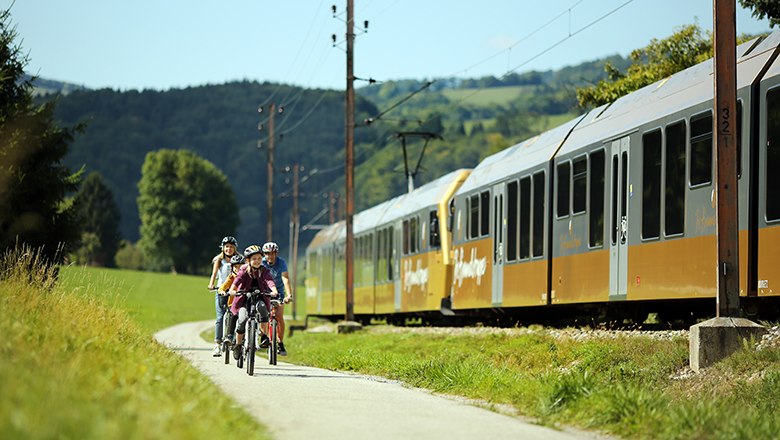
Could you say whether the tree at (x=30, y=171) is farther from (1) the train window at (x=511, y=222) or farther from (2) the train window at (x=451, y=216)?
(1) the train window at (x=511, y=222)

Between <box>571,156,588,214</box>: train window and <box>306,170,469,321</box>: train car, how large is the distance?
9.40 m

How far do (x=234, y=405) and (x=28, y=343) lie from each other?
1604mm

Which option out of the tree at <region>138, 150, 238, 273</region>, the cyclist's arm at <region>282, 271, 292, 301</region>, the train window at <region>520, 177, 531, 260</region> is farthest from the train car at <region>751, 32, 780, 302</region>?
the tree at <region>138, 150, 238, 273</region>

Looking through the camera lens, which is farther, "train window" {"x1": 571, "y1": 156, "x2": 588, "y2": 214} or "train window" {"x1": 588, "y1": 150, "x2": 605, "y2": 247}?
"train window" {"x1": 571, "y1": 156, "x2": 588, "y2": 214}

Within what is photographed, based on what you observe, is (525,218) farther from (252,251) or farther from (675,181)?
(252,251)

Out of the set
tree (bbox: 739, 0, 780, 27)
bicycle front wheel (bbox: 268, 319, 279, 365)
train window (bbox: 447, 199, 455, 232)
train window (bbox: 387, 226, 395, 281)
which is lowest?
bicycle front wheel (bbox: 268, 319, 279, 365)

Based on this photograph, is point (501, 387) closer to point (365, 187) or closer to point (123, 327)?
point (123, 327)

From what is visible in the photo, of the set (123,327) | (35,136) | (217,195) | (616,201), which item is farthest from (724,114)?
(217,195)

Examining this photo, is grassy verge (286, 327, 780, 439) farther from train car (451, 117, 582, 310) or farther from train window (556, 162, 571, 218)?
train window (556, 162, 571, 218)

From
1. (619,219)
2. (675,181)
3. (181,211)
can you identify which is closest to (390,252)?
(619,219)

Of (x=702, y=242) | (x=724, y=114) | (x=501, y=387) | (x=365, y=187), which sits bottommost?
(x=501, y=387)

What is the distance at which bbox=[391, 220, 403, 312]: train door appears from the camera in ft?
119

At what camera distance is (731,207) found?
14781mm

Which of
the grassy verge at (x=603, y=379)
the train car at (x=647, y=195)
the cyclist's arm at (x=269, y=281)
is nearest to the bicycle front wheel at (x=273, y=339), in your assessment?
the cyclist's arm at (x=269, y=281)
